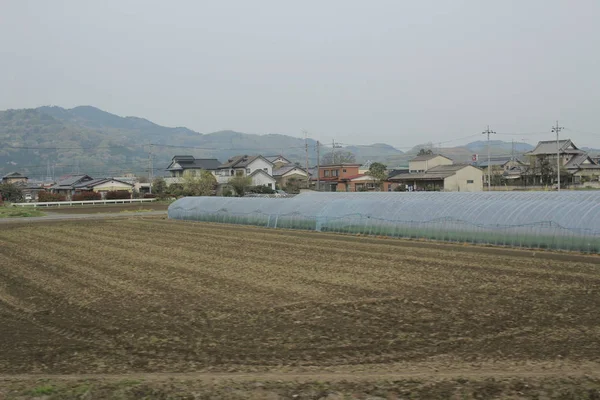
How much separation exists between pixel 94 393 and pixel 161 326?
10.9 ft

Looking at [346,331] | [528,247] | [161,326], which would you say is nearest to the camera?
[346,331]

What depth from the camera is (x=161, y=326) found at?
30.3 feet

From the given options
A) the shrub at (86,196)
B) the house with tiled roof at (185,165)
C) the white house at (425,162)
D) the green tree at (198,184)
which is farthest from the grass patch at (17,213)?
→ the white house at (425,162)

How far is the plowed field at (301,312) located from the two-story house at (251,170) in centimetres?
5272

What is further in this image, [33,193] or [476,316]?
[33,193]

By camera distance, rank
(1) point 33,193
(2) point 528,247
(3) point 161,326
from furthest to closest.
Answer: (1) point 33,193 < (2) point 528,247 < (3) point 161,326

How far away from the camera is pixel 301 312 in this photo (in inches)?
390

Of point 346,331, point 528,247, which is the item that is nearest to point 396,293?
point 346,331

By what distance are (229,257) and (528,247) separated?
10.0 meters

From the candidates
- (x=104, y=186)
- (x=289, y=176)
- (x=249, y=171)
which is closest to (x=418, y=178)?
(x=289, y=176)

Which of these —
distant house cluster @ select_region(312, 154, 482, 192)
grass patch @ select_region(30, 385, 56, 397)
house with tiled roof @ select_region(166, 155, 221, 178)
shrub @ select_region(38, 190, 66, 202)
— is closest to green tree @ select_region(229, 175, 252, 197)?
distant house cluster @ select_region(312, 154, 482, 192)

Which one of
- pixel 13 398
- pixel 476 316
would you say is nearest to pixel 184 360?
pixel 13 398

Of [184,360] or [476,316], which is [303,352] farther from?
[476,316]

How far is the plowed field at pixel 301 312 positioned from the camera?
23.8ft
